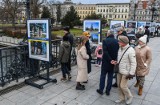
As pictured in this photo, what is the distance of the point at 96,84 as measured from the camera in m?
5.75

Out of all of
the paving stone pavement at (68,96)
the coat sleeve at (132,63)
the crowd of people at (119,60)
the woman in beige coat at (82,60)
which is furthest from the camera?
the woman in beige coat at (82,60)

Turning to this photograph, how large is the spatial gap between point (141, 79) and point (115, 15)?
106134 millimetres

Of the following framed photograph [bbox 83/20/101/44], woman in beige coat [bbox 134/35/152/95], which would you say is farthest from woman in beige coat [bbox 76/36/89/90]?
framed photograph [bbox 83/20/101/44]

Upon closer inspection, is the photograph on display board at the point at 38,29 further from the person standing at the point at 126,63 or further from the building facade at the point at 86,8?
the building facade at the point at 86,8

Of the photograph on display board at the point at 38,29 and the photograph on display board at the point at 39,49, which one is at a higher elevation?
the photograph on display board at the point at 38,29

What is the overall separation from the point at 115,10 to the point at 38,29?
106 m

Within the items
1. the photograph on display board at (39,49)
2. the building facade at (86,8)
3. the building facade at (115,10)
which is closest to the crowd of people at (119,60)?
the photograph on display board at (39,49)

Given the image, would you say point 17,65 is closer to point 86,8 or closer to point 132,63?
point 132,63

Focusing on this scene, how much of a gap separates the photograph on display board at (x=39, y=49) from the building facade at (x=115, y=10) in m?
103

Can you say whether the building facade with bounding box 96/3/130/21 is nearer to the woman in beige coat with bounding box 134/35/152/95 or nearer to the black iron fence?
the black iron fence

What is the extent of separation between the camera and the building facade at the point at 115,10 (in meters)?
104

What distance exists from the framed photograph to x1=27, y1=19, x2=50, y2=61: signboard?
10.5ft

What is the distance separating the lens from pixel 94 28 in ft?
25.9

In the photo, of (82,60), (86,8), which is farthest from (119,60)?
(86,8)
